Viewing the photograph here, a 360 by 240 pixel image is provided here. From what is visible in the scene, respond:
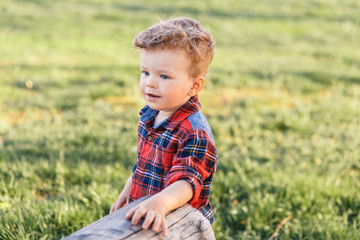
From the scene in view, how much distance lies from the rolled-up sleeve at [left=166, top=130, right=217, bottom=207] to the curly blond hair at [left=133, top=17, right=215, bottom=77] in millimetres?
310

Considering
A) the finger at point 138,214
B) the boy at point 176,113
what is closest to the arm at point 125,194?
the boy at point 176,113

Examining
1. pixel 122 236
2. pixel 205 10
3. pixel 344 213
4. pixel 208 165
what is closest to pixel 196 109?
pixel 208 165

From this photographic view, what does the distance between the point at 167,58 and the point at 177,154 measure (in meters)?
0.44

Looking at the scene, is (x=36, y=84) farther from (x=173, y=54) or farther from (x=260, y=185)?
(x=173, y=54)

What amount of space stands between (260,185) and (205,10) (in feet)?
38.8

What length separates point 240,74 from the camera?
312 inches

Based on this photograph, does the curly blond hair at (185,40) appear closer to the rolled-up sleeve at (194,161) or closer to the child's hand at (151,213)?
the rolled-up sleeve at (194,161)

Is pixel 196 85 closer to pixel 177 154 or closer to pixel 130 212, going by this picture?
pixel 177 154

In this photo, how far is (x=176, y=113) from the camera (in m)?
2.07

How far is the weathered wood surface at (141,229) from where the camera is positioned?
5.34ft

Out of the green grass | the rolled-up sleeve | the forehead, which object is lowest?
the green grass

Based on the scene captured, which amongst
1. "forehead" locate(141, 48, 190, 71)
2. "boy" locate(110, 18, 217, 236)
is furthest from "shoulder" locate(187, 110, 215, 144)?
"forehead" locate(141, 48, 190, 71)

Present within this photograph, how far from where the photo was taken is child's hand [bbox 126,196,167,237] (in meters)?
1.67

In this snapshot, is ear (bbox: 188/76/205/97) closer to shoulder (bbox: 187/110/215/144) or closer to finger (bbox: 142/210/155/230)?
shoulder (bbox: 187/110/215/144)
